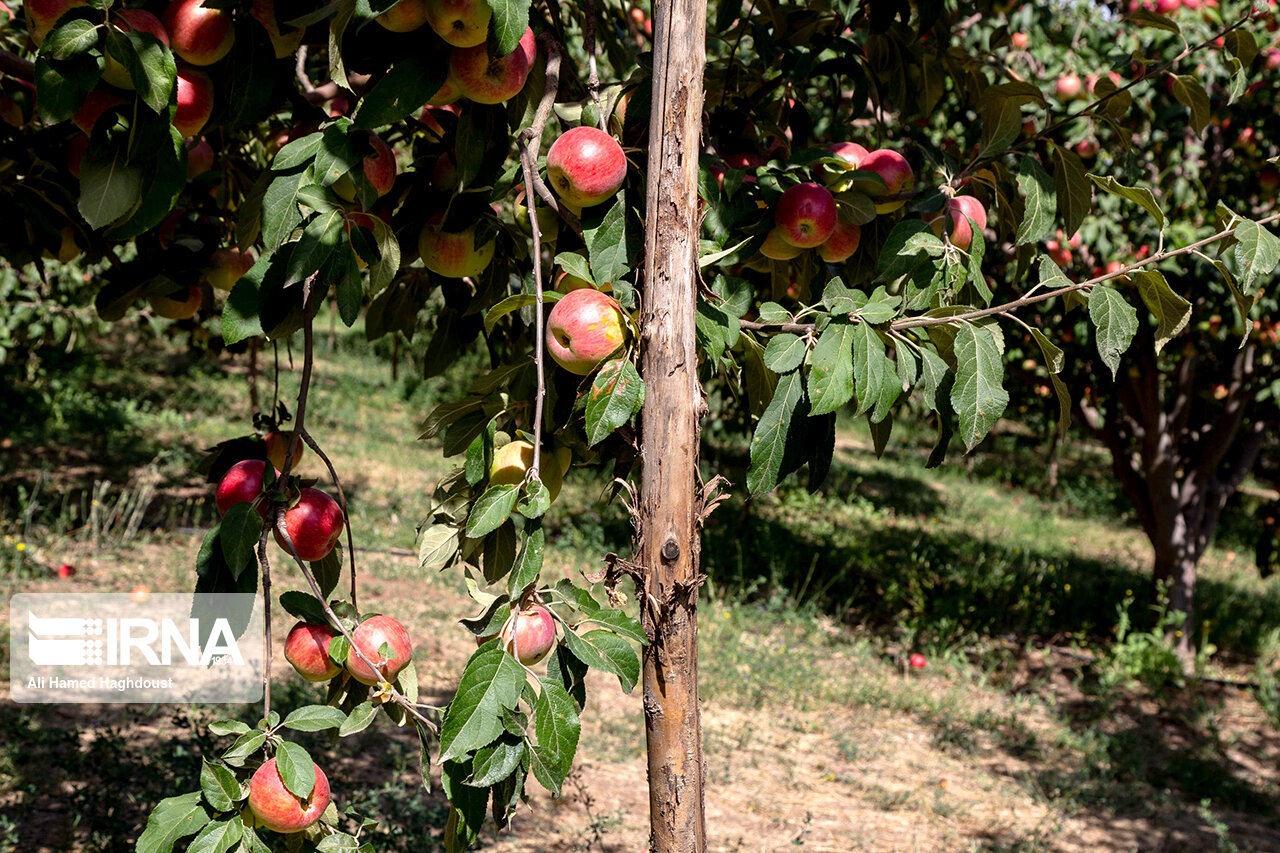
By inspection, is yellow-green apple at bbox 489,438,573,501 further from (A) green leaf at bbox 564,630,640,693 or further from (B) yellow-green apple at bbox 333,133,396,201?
(B) yellow-green apple at bbox 333,133,396,201

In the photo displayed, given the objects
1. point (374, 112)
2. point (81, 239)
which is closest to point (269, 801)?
point (374, 112)

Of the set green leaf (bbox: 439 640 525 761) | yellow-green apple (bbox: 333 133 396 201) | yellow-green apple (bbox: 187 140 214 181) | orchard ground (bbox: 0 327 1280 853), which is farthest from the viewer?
orchard ground (bbox: 0 327 1280 853)

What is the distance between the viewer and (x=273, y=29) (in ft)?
3.31

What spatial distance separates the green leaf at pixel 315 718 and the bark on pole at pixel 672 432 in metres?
0.33

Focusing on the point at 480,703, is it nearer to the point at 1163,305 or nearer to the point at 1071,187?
the point at 1163,305

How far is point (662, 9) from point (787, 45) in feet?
1.72

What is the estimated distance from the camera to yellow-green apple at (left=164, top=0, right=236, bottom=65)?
96cm

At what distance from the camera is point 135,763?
9.45 ft

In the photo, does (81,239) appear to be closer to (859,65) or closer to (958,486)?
(859,65)

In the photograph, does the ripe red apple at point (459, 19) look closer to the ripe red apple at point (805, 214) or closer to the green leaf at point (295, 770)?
the ripe red apple at point (805, 214)

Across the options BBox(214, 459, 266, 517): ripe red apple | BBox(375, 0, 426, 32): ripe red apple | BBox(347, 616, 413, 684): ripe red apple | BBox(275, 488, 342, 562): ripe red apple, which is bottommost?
BBox(347, 616, 413, 684): ripe red apple

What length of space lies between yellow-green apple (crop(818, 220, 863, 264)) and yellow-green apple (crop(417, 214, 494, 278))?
0.43 metres

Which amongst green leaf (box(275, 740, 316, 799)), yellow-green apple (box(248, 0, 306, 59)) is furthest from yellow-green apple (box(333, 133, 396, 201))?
green leaf (box(275, 740, 316, 799))

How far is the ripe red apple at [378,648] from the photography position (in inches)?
42.1
